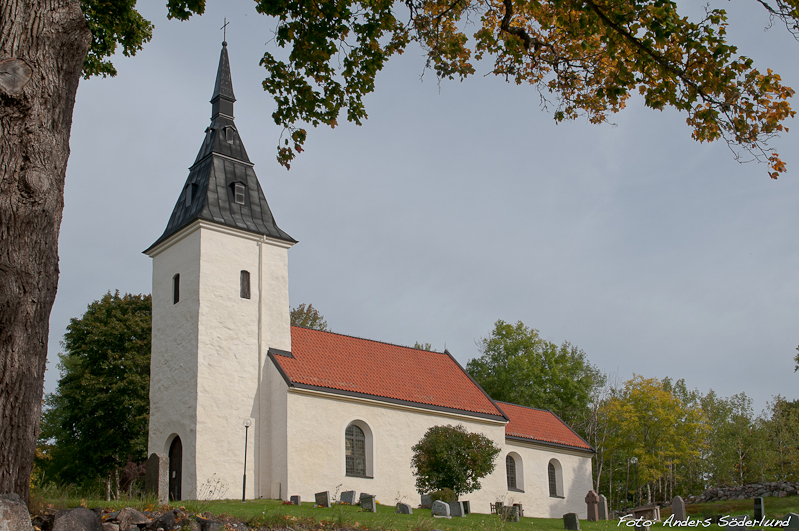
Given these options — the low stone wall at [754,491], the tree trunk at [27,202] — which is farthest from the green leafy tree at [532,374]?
the tree trunk at [27,202]

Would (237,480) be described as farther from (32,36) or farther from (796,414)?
(796,414)

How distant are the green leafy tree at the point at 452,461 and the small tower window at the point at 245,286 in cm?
823

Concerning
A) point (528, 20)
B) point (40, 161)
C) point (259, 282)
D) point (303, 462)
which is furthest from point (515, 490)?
point (40, 161)

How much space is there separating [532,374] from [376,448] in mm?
20663

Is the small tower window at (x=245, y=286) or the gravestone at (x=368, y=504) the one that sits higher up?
the small tower window at (x=245, y=286)

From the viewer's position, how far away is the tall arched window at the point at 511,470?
29.6 metres

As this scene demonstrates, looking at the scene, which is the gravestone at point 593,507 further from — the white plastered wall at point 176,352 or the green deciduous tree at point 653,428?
the white plastered wall at point 176,352

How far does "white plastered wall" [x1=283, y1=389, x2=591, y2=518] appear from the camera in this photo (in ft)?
74.2

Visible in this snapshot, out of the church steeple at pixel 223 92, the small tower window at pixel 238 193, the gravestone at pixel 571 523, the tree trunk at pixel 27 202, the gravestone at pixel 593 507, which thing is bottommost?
the gravestone at pixel 593 507

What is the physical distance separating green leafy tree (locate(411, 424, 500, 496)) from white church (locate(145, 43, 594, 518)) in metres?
2.35

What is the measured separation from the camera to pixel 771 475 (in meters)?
35.8

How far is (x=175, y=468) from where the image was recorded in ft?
74.3

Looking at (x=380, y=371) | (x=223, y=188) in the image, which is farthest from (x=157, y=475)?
(x=223, y=188)

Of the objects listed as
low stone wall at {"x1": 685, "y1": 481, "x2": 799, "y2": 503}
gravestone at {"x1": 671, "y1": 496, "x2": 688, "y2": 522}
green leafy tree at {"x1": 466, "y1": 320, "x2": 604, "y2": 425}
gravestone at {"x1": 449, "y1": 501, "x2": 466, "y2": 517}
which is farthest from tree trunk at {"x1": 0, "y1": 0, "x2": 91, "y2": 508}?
green leafy tree at {"x1": 466, "y1": 320, "x2": 604, "y2": 425}
